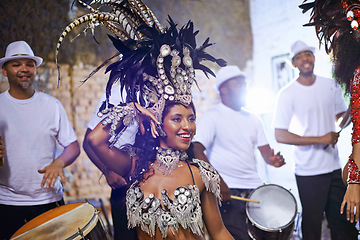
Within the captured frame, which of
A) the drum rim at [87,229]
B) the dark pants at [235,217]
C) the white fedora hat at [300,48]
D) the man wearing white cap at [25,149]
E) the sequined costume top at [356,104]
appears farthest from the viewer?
the white fedora hat at [300,48]

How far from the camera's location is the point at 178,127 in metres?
2.31

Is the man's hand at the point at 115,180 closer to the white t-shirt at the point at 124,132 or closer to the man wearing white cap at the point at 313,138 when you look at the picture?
the white t-shirt at the point at 124,132

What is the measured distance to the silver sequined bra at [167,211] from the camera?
2.22 metres

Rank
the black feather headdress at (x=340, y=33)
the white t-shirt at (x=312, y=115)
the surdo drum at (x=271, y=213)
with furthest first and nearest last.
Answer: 1. the white t-shirt at (x=312, y=115)
2. the surdo drum at (x=271, y=213)
3. the black feather headdress at (x=340, y=33)

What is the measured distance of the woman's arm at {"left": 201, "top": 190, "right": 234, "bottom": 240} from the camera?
2.35 m

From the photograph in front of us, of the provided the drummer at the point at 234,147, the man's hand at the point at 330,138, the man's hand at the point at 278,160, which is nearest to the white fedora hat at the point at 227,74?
the drummer at the point at 234,147

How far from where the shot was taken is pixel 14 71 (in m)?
3.14

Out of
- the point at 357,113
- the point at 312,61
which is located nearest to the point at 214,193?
the point at 357,113

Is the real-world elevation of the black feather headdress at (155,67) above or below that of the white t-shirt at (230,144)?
above

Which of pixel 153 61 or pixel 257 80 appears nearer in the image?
pixel 153 61

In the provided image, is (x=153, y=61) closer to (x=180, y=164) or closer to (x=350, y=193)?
(x=180, y=164)

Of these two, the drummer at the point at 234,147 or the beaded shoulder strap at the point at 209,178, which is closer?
the beaded shoulder strap at the point at 209,178

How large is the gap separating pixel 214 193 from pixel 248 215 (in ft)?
4.00

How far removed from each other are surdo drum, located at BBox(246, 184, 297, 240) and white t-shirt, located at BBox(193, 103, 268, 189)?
213 mm
